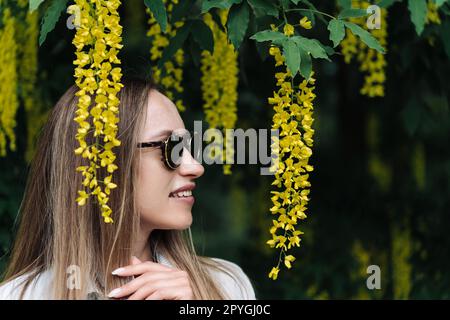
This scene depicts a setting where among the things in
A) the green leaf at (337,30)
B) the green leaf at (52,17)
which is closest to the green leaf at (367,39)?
the green leaf at (337,30)

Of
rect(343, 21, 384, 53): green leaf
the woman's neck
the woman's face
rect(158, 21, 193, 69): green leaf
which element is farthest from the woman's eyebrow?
rect(343, 21, 384, 53): green leaf

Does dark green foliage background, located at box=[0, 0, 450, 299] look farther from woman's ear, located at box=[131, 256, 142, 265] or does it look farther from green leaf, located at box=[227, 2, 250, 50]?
woman's ear, located at box=[131, 256, 142, 265]

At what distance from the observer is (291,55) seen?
239 centimetres

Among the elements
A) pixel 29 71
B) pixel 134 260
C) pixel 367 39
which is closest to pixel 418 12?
pixel 367 39

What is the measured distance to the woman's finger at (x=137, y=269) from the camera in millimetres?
2512

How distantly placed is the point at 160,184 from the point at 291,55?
1.93ft

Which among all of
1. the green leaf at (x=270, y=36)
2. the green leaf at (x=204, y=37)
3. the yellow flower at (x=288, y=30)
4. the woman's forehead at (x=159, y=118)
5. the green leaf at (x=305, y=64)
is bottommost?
the woman's forehead at (x=159, y=118)

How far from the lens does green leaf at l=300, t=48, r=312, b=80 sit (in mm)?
2447

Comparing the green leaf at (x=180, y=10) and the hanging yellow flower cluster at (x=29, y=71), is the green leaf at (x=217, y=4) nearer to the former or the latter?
the green leaf at (x=180, y=10)

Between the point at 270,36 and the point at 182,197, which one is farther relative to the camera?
the point at 182,197

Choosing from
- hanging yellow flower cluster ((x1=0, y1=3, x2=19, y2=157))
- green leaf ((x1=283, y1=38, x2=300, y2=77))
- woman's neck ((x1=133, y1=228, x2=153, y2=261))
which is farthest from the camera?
hanging yellow flower cluster ((x1=0, y1=3, x2=19, y2=157))

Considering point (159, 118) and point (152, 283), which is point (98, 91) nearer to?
point (159, 118)

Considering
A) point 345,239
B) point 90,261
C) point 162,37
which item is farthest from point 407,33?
point 90,261

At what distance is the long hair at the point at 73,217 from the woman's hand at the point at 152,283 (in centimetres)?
6
